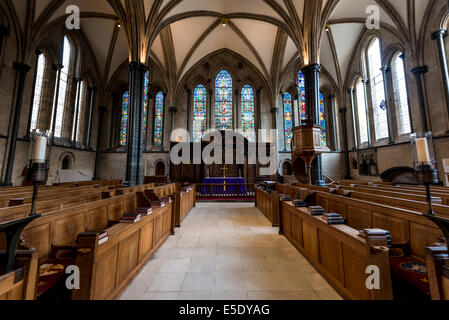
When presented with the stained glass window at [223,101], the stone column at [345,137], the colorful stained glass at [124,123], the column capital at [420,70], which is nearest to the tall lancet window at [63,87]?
the colorful stained glass at [124,123]

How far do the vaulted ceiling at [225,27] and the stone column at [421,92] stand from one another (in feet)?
5.80

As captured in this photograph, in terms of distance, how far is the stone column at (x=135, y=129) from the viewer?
24.6ft

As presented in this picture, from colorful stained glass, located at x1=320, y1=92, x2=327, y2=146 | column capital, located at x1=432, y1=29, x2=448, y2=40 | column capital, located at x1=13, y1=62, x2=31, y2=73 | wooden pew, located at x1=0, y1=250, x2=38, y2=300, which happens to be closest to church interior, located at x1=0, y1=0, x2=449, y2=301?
wooden pew, located at x1=0, y1=250, x2=38, y2=300

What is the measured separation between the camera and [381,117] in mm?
11312

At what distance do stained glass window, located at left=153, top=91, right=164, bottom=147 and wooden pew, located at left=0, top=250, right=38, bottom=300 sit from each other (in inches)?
534

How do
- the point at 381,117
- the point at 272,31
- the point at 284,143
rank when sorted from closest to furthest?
the point at 381,117 < the point at 272,31 < the point at 284,143

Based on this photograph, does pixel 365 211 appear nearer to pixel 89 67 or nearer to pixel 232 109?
pixel 232 109

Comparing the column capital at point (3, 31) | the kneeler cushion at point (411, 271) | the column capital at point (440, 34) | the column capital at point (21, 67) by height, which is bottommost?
the kneeler cushion at point (411, 271)

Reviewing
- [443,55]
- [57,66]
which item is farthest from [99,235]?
[57,66]

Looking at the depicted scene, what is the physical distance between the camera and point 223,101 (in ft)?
47.9

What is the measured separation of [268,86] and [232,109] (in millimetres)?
3454

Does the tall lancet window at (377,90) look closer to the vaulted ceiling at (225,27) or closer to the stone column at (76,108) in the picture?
the vaulted ceiling at (225,27)

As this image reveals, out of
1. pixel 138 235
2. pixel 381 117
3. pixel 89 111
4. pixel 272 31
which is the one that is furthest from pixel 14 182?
pixel 381 117

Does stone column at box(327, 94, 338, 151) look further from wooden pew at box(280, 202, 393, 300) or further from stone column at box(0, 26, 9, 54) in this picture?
stone column at box(0, 26, 9, 54)
